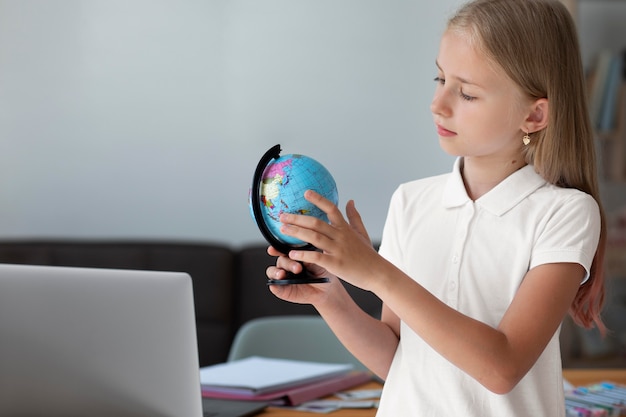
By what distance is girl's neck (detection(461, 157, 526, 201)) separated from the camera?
1.66 meters

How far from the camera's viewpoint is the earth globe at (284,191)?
1.40 m

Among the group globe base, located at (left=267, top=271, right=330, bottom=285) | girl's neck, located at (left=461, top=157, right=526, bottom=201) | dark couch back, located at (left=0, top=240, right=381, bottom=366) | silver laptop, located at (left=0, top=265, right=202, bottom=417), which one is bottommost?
dark couch back, located at (left=0, top=240, right=381, bottom=366)

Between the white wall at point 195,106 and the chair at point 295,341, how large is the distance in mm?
1245

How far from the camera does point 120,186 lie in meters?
4.01

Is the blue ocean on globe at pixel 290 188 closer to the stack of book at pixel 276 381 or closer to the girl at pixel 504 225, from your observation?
the girl at pixel 504 225

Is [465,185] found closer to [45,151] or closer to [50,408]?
[50,408]

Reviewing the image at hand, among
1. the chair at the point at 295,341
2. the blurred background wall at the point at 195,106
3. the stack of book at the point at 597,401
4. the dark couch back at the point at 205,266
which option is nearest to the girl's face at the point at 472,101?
the stack of book at the point at 597,401

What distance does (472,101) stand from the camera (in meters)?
1.53

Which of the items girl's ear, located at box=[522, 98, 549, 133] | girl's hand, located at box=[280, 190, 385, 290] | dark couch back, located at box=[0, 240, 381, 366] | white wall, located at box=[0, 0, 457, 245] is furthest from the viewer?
white wall, located at box=[0, 0, 457, 245]

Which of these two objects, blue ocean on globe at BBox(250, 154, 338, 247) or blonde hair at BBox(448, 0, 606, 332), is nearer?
blue ocean on globe at BBox(250, 154, 338, 247)

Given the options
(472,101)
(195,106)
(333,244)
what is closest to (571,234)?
(472,101)

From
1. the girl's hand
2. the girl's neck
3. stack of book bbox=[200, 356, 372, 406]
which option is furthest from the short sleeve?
stack of book bbox=[200, 356, 372, 406]

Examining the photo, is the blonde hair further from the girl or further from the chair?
the chair

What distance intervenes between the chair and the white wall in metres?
1.24
